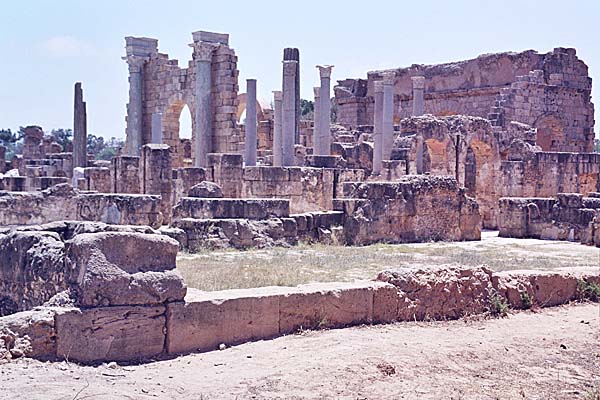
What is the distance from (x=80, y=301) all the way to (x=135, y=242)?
642 mm

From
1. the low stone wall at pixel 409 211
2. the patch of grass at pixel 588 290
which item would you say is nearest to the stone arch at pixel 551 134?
the low stone wall at pixel 409 211

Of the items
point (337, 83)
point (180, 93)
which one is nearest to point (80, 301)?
point (180, 93)

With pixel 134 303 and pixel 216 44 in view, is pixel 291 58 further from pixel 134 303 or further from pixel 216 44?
pixel 134 303

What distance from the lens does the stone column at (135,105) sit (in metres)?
27.5

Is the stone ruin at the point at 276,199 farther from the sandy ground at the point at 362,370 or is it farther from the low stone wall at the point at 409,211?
the sandy ground at the point at 362,370

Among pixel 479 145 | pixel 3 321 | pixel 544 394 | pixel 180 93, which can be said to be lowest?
pixel 544 394

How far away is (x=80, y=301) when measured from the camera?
546 centimetres

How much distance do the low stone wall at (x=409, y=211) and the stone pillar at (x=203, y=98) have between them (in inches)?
370

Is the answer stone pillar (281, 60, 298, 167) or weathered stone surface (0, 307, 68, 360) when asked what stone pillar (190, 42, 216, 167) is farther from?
weathered stone surface (0, 307, 68, 360)

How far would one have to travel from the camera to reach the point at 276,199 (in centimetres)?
1403

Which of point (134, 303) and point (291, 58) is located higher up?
point (291, 58)

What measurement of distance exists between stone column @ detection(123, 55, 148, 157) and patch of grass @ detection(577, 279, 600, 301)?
821 inches

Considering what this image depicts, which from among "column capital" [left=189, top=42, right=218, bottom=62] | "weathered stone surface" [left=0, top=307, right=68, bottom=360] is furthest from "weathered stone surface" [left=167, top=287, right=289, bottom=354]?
"column capital" [left=189, top=42, right=218, bottom=62]

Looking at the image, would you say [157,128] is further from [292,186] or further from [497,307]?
[497,307]
